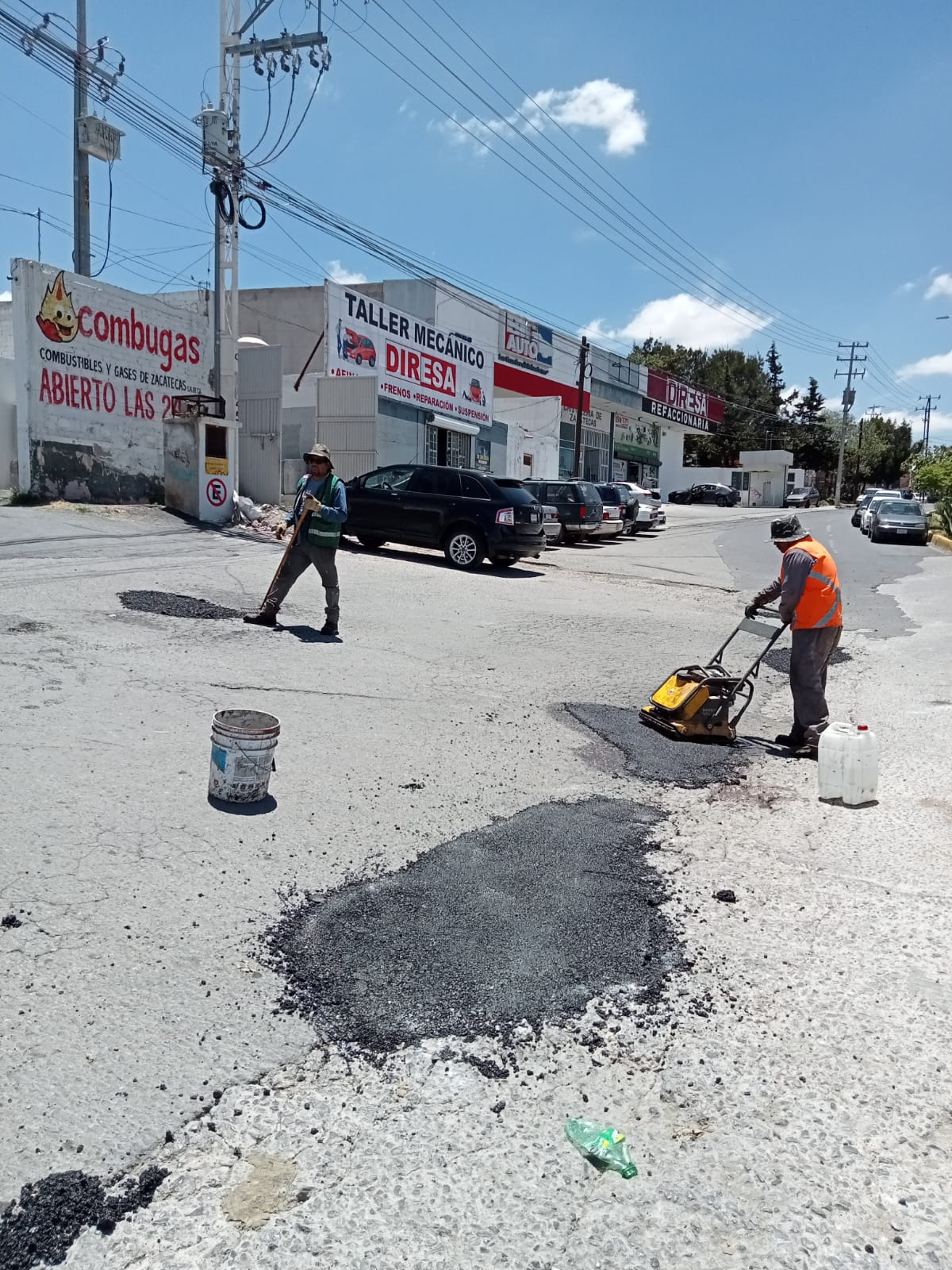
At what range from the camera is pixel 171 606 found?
32.6ft

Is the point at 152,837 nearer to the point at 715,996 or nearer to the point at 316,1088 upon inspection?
the point at 316,1088

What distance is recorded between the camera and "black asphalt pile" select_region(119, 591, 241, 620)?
965cm

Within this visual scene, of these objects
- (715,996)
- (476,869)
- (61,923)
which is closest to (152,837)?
(61,923)

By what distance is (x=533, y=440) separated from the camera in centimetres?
3728

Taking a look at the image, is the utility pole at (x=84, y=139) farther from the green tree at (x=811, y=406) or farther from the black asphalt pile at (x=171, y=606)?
the green tree at (x=811, y=406)

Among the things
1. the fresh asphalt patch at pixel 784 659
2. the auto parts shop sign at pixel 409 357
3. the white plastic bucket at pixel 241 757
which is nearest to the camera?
the white plastic bucket at pixel 241 757

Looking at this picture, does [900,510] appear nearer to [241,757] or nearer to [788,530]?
[788,530]

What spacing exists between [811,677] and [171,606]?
253 inches

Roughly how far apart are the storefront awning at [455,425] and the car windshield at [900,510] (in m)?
13.8

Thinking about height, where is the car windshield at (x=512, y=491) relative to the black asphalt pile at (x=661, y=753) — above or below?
above

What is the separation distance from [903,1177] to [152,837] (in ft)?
10.6

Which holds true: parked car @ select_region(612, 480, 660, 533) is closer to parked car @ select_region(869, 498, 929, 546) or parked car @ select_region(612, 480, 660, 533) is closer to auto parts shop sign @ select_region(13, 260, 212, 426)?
parked car @ select_region(869, 498, 929, 546)

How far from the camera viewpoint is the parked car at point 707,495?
212 feet

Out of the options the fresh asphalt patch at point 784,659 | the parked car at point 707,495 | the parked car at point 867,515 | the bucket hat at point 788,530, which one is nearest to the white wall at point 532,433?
the parked car at point 867,515
